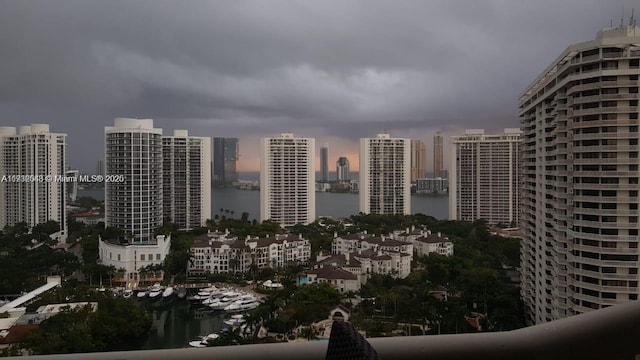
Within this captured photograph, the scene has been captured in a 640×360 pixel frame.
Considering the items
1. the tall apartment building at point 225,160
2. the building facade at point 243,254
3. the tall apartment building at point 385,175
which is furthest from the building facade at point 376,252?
the tall apartment building at point 225,160

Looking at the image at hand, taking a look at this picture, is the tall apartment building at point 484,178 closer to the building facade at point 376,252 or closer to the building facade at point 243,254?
the building facade at point 376,252

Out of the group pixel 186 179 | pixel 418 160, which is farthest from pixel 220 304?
pixel 418 160

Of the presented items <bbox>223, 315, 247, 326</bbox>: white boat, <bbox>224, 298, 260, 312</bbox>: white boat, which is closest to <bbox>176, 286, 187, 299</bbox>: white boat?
<bbox>224, 298, 260, 312</bbox>: white boat

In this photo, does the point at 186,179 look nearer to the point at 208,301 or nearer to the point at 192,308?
the point at 208,301

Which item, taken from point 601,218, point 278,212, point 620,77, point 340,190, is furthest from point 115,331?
point 340,190

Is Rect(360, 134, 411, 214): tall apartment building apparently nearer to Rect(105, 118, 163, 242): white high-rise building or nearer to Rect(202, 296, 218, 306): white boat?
Rect(105, 118, 163, 242): white high-rise building

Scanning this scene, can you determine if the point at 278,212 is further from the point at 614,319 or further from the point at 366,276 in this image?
the point at 614,319
